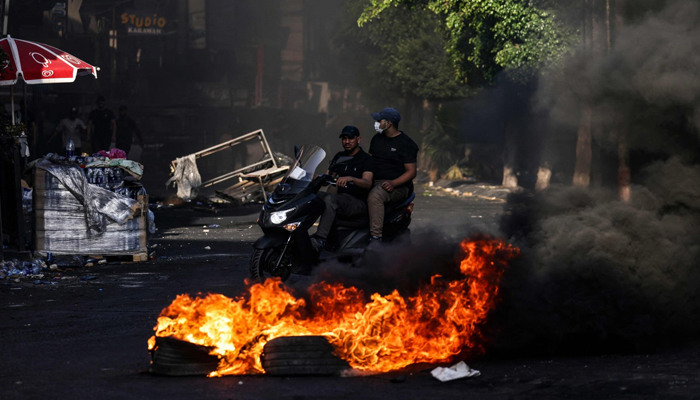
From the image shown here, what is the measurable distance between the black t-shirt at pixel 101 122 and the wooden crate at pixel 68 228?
10817mm

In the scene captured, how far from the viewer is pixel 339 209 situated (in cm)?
903

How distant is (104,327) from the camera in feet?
24.8

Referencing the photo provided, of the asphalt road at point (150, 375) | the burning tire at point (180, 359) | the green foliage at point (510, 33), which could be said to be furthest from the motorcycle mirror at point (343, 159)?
the green foliage at point (510, 33)

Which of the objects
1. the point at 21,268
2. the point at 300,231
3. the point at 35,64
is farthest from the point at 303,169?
the point at 35,64

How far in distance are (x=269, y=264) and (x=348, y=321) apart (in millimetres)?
3075

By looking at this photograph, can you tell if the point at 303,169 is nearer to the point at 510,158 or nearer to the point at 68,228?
the point at 68,228

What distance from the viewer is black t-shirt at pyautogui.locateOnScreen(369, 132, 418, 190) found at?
30.5ft

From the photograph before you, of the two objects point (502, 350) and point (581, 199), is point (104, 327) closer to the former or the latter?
point (502, 350)

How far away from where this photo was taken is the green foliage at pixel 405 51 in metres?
33.5

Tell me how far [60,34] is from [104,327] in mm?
26430

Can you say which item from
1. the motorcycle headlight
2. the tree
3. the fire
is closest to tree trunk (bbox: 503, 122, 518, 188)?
the tree

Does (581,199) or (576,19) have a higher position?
(576,19)

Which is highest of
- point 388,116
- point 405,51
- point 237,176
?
point 405,51

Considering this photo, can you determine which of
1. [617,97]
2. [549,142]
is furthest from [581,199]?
[549,142]
